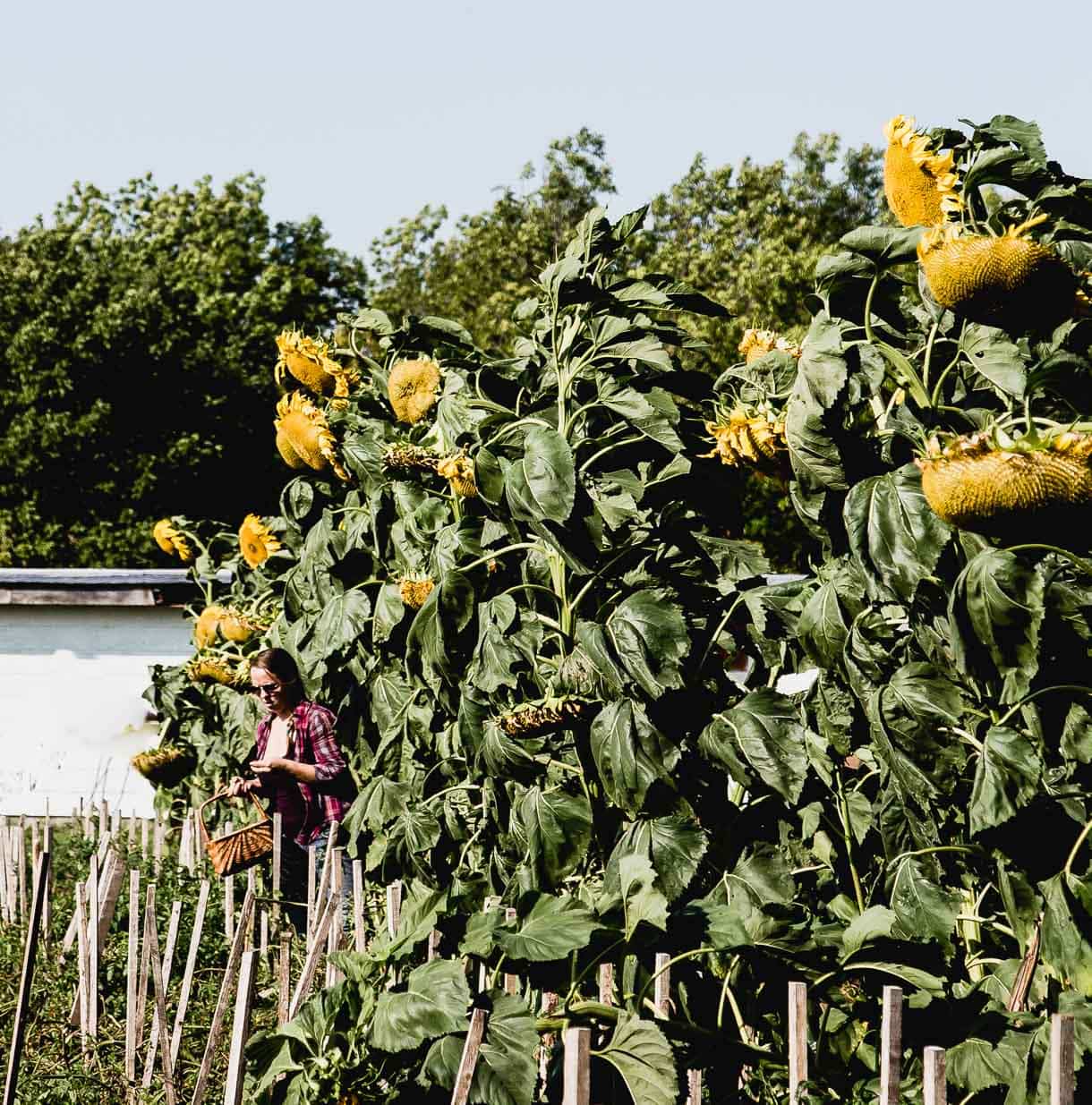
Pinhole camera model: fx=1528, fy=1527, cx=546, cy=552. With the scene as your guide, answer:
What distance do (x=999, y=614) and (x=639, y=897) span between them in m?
0.87

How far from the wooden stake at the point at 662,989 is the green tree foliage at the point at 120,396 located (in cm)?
2188

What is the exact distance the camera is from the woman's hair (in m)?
5.97

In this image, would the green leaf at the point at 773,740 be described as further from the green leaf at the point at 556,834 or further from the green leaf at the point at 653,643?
the green leaf at the point at 556,834

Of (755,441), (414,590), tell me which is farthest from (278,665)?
(755,441)

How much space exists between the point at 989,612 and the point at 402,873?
2.81m

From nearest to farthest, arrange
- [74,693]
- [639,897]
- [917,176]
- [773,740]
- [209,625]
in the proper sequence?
[639,897], [917,176], [773,740], [209,625], [74,693]

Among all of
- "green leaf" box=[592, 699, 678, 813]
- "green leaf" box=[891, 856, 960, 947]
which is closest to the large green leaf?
"green leaf" box=[592, 699, 678, 813]

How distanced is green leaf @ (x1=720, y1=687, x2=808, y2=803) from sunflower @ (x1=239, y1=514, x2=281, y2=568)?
4.09 m

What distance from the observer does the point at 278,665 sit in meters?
5.99

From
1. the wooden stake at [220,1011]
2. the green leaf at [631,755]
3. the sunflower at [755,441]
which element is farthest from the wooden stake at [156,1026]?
the sunflower at [755,441]

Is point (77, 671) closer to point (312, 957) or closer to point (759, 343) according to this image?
point (312, 957)

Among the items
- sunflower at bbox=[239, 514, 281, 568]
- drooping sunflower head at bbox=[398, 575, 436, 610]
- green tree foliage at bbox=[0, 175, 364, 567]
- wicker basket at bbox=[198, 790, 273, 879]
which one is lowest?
wicker basket at bbox=[198, 790, 273, 879]

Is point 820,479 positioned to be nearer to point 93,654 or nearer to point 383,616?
point 383,616

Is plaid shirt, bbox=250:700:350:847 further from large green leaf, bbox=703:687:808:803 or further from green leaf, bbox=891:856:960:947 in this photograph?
green leaf, bbox=891:856:960:947
